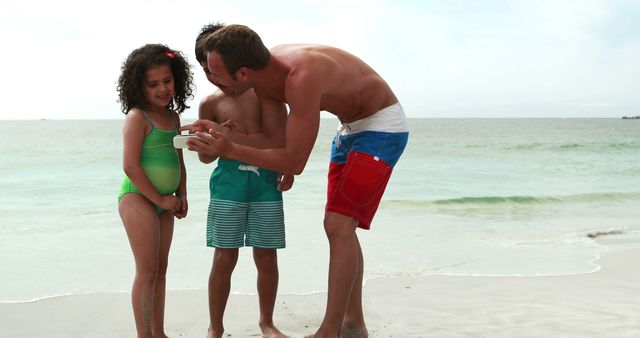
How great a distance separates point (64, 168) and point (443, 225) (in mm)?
13262

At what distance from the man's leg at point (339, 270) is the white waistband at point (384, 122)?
51cm

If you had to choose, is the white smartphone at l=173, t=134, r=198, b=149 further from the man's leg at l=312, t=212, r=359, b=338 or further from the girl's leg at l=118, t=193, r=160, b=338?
the man's leg at l=312, t=212, r=359, b=338

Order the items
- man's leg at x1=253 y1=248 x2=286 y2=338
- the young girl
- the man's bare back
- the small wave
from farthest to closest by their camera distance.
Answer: the small wave, man's leg at x1=253 y1=248 x2=286 y2=338, the young girl, the man's bare back

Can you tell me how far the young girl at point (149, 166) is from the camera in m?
3.16

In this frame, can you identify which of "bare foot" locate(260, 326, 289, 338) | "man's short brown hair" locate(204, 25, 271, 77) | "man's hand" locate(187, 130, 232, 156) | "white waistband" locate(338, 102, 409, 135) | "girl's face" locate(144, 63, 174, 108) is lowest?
"bare foot" locate(260, 326, 289, 338)

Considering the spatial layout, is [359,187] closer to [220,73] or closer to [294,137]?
[294,137]

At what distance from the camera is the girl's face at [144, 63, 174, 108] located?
126 inches

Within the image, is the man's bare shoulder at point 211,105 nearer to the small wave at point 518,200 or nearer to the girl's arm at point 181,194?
the girl's arm at point 181,194

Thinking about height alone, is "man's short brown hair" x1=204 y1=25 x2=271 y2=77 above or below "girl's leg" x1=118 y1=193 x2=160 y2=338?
above

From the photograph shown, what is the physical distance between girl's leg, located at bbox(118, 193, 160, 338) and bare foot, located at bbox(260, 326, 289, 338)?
2.44ft

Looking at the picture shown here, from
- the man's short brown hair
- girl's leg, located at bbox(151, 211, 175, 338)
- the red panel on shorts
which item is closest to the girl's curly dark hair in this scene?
the man's short brown hair

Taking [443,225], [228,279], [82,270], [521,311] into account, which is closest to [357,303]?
[228,279]

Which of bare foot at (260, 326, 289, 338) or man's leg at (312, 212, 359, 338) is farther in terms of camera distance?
bare foot at (260, 326, 289, 338)

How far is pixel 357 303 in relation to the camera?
361 cm
